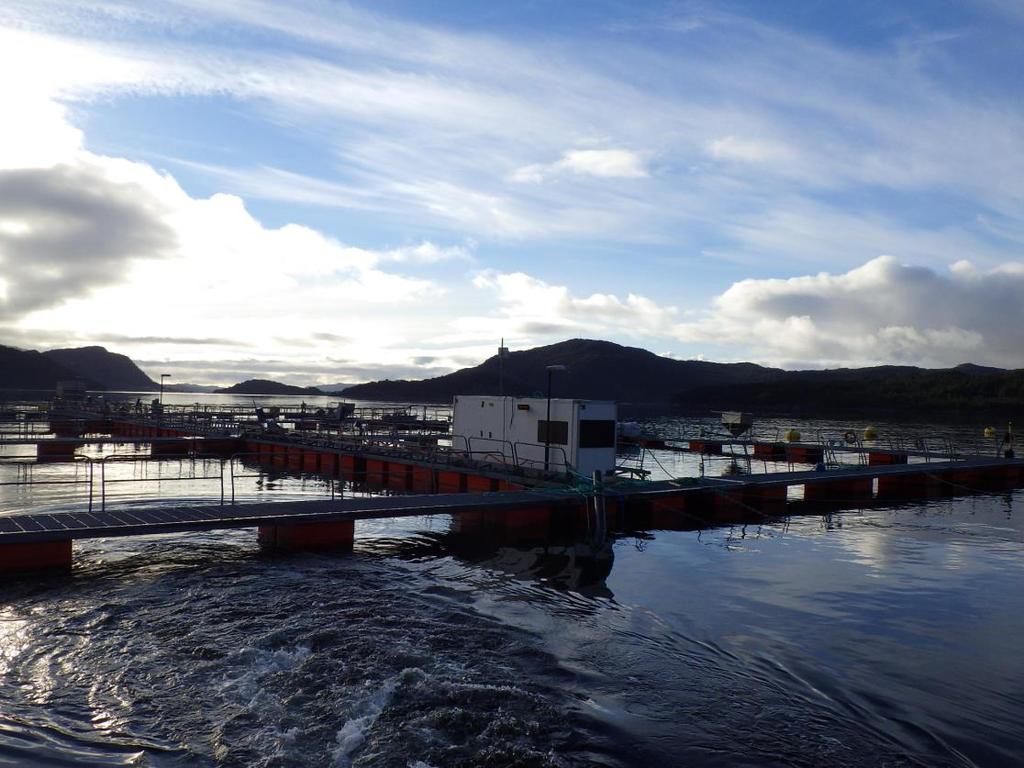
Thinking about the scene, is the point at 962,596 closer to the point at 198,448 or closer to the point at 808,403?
the point at 198,448

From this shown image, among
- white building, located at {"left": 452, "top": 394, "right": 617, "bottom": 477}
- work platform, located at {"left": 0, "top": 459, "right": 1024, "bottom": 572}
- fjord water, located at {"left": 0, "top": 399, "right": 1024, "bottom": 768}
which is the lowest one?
fjord water, located at {"left": 0, "top": 399, "right": 1024, "bottom": 768}

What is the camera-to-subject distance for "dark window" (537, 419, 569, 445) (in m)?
25.5

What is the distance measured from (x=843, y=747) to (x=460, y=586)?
8.45 m

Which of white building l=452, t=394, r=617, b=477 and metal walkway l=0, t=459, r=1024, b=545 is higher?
white building l=452, t=394, r=617, b=477

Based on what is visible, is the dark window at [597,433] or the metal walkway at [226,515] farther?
the dark window at [597,433]

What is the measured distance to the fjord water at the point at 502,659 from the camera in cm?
848

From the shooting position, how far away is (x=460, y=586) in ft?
51.0

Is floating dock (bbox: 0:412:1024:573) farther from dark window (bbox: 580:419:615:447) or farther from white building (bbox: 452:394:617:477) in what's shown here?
dark window (bbox: 580:419:615:447)

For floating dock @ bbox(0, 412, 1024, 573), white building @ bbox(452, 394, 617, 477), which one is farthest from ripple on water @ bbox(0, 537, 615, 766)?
white building @ bbox(452, 394, 617, 477)

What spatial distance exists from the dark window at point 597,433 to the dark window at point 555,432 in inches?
22.8

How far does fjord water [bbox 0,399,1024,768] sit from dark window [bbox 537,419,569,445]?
6.58 m

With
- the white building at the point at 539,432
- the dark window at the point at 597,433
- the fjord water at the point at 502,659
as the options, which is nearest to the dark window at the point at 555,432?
the white building at the point at 539,432

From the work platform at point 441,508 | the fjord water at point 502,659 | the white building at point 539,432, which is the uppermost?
the white building at point 539,432

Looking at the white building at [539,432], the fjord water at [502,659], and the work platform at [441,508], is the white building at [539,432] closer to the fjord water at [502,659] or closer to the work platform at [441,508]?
the work platform at [441,508]
